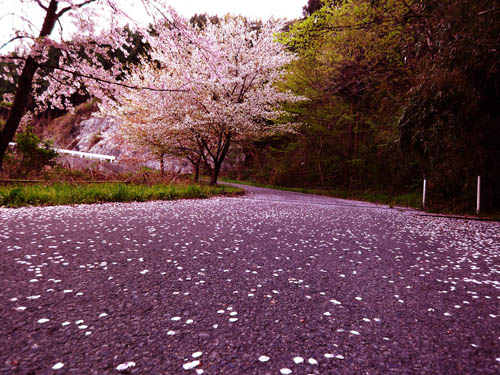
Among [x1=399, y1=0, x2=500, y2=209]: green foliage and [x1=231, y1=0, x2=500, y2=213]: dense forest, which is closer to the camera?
[x1=399, y1=0, x2=500, y2=209]: green foliage

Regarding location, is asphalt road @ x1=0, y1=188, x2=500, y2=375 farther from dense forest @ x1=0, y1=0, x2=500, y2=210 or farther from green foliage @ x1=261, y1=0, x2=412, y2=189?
green foliage @ x1=261, y1=0, x2=412, y2=189

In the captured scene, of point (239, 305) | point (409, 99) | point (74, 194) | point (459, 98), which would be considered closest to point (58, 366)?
point (239, 305)

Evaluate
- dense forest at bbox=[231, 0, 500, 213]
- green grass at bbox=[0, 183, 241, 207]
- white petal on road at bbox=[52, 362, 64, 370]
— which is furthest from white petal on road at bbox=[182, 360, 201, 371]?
dense forest at bbox=[231, 0, 500, 213]

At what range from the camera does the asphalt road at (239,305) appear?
1.65m

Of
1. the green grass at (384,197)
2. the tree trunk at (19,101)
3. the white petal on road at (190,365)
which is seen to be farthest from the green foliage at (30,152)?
the green grass at (384,197)

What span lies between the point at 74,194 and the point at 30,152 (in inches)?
163

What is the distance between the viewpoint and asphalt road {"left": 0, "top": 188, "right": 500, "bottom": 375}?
165 centimetres

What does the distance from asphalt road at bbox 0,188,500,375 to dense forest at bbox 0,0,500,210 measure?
309 centimetres

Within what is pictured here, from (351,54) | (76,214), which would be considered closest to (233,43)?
(351,54)

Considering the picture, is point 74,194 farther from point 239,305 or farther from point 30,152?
point 239,305

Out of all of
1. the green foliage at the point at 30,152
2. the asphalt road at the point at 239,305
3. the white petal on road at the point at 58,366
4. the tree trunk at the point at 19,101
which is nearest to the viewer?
the white petal on road at the point at 58,366

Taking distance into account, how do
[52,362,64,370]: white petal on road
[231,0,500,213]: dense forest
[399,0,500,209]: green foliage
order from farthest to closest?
1. [231,0,500,213]: dense forest
2. [399,0,500,209]: green foliage
3. [52,362,64,370]: white petal on road

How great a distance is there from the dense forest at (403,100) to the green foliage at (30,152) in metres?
2.66

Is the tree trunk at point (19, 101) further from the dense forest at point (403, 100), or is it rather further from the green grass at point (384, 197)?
the green grass at point (384, 197)
